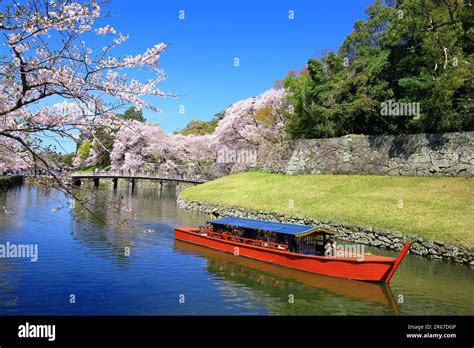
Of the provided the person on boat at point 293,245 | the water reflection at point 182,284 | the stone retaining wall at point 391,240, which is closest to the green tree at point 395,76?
the stone retaining wall at point 391,240

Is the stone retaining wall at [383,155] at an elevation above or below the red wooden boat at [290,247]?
above

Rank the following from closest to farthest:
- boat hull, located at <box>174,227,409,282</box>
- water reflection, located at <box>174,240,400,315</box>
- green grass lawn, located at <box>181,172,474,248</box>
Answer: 1. water reflection, located at <box>174,240,400,315</box>
2. boat hull, located at <box>174,227,409,282</box>
3. green grass lawn, located at <box>181,172,474,248</box>

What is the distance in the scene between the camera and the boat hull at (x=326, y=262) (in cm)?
1770

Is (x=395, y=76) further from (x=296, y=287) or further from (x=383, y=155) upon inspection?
(x=296, y=287)

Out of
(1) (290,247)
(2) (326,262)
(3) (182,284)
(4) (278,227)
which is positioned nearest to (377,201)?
(4) (278,227)

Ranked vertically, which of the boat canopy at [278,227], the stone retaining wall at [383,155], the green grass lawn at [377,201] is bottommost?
the boat canopy at [278,227]

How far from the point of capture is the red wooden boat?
18.0 metres

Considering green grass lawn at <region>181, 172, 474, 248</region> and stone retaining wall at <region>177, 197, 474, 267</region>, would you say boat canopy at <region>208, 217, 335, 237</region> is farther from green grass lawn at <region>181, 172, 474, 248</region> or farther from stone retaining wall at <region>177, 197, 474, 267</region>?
green grass lawn at <region>181, 172, 474, 248</region>

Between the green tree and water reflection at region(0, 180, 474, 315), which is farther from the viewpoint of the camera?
the green tree

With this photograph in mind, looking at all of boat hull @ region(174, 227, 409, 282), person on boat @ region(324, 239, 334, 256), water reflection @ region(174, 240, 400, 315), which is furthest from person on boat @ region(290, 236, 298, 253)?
person on boat @ region(324, 239, 334, 256)

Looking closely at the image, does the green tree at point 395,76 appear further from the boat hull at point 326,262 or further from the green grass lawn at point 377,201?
the boat hull at point 326,262

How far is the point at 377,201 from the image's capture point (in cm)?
3122

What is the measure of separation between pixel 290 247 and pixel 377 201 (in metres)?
13.2
